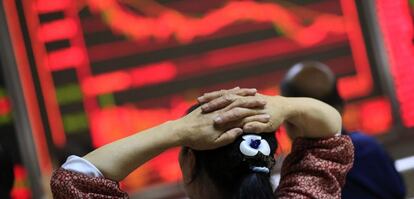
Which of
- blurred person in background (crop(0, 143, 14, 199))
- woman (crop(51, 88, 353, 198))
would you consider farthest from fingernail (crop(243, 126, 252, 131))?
blurred person in background (crop(0, 143, 14, 199))

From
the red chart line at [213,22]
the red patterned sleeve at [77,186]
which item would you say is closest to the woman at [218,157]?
the red patterned sleeve at [77,186]

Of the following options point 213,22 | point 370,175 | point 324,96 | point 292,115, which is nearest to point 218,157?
point 292,115

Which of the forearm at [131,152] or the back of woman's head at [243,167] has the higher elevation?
the forearm at [131,152]

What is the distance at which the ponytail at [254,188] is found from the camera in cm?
91

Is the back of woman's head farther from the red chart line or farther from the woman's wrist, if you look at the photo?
the red chart line

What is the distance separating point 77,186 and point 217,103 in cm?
24

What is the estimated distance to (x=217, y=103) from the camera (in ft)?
3.20

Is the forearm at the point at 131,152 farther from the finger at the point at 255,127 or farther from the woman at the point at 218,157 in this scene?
the finger at the point at 255,127

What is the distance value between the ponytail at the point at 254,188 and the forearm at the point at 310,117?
140mm

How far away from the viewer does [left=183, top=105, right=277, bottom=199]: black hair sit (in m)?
0.91

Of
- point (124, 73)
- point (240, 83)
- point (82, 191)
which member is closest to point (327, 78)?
point (240, 83)

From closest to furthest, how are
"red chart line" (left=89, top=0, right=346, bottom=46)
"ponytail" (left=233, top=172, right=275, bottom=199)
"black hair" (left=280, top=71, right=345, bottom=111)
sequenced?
1. "ponytail" (left=233, top=172, right=275, bottom=199)
2. "black hair" (left=280, top=71, right=345, bottom=111)
3. "red chart line" (left=89, top=0, right=346, bottom=46)

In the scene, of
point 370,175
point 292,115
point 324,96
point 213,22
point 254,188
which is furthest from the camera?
point 213,22

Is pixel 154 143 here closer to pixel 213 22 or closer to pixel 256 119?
pixel 256 119
